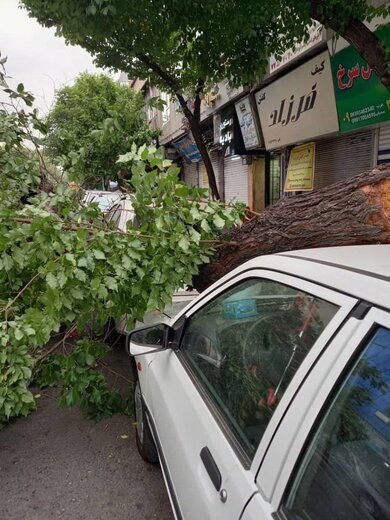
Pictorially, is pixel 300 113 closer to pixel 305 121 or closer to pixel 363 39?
pixel 305 121

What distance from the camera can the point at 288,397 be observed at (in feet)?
3.80

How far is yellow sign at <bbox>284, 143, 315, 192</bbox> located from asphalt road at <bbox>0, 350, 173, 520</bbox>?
608 centimetres

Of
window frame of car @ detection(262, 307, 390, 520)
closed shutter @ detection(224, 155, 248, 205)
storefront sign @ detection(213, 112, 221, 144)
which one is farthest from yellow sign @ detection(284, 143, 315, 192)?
window frame of car @ detection(262, 307, 390, 520)

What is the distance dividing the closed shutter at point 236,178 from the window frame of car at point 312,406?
1006 cm

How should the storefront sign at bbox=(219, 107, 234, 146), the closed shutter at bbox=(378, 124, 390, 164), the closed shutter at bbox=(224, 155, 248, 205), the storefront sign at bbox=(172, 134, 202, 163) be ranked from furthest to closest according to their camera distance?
the storefront sign at bbox=(172, 134, 202, 163)
the closed shutter at bbox=(224, 155, 248, 205)
the storefront sign at bbox=(219, 107, 234, 146)
the closed shutter at bbox=(378, 124, 390, 164)

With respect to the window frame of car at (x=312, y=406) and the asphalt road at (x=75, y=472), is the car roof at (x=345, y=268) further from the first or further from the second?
the asphalt road at (x=75, y=472)

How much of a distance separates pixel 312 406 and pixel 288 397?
108 millimetres

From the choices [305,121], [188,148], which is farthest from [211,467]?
[188,148]

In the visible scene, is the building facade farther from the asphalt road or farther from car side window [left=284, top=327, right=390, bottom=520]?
car side window [left=284, top=327, right=390, bottom=520]

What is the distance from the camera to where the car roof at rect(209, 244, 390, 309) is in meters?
1.06

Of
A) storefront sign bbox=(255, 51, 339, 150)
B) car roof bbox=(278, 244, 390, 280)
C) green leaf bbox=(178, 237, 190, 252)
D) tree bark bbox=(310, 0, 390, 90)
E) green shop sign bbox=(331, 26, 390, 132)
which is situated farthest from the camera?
storefront sign bbox=(255, 51, 339, 150)

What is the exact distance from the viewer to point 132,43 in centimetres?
630

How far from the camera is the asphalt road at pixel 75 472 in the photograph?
2.48 meters

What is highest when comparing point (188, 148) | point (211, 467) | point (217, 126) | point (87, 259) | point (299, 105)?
point (188, 148)
